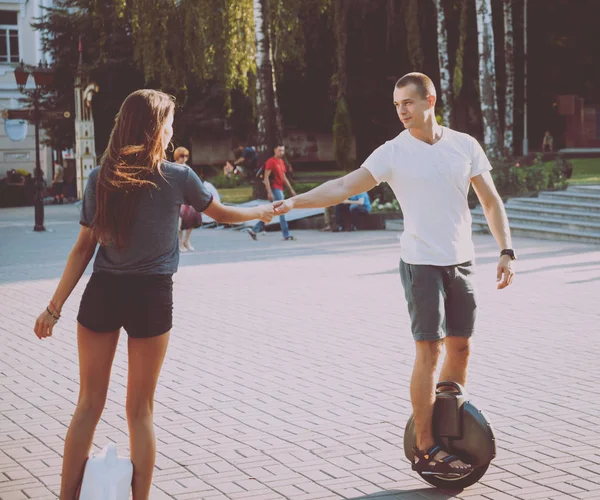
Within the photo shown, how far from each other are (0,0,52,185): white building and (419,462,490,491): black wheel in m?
43.9

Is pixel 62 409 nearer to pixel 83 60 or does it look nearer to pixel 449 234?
pixel 449 234

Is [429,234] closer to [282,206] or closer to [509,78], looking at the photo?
[282,206]

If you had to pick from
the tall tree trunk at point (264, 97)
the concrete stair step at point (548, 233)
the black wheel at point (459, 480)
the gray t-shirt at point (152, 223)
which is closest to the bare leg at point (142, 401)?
the gray t-shirt at point (152, 223)

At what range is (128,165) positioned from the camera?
4.35 meters

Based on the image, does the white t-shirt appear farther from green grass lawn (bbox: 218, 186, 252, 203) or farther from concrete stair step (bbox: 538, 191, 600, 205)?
green grass lawn (bbox: 218, 186, 252, 203)

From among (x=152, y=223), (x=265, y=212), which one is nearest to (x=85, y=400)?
(x=152, y=223)

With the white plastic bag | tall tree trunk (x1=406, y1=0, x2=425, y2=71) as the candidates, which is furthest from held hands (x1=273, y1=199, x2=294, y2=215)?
tall tree trunk (x1=406, y1=0, x2=425, y2=71)

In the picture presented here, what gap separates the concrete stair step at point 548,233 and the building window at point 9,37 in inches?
1312

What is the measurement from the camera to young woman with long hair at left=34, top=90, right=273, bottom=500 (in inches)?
171

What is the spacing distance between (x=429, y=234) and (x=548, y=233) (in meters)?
15.7

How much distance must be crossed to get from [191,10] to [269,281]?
17.2 meters

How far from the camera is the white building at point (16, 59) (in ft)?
154

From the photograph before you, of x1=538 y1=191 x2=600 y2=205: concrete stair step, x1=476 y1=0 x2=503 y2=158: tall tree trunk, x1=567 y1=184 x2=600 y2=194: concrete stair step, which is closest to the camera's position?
x1=538 y1=191 x2=600 y2=205: concrete stair step

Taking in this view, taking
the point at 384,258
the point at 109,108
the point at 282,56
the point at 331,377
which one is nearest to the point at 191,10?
the point at 282,56
